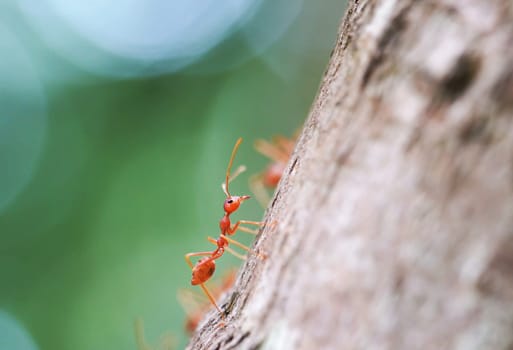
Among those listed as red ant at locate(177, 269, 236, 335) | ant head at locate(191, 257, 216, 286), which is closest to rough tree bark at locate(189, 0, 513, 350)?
ant head at locate(191, 257, 216, 286)

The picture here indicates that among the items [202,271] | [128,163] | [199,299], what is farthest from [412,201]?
[128,163]

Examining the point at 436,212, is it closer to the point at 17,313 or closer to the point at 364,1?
the point at 364,1

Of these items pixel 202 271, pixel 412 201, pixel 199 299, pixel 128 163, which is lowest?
pixel 412 201

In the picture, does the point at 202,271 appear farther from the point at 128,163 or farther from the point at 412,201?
the point at 128,163

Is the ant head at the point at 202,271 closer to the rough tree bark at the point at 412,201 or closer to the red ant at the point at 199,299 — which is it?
the red ant at the point at 199,299

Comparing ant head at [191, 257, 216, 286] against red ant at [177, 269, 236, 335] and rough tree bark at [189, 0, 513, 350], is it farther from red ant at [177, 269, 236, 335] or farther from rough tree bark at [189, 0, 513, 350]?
rough tree bark at [189, 0, 513, 350]

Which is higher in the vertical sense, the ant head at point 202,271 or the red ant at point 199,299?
the red ant at point 199,299

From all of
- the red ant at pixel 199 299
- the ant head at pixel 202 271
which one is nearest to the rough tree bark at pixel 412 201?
the ant head at pixel 202 271

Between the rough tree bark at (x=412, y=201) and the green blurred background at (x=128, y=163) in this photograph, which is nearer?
the rough tree bark at (x=412, y=201)

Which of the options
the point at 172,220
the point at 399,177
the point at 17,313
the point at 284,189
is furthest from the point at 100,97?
the point at 399,177
